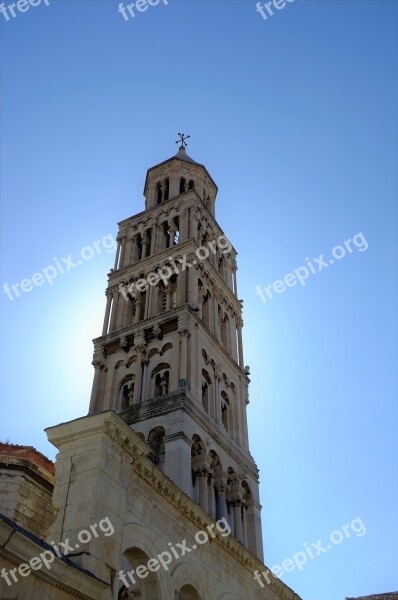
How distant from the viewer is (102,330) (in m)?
36.1

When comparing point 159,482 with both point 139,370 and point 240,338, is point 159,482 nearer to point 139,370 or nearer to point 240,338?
point 139,370

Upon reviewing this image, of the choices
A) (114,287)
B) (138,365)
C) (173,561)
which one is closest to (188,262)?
(114,287)

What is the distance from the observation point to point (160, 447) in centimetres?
2877

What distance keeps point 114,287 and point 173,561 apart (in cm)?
2300

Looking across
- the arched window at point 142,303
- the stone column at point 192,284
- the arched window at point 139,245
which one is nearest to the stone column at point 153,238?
the arched window at point 139,245

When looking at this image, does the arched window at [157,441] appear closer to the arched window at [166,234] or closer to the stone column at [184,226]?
the stone column at [184,226]

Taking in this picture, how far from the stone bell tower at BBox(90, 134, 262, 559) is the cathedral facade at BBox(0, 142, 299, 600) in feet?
0.26

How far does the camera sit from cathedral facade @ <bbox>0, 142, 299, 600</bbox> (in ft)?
49.3

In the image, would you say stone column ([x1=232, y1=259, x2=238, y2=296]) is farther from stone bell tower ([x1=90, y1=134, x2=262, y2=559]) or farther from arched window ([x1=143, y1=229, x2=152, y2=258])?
arched window ([x1=143, y1=229, x2=152, y2=258])

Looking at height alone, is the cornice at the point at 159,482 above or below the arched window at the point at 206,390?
below

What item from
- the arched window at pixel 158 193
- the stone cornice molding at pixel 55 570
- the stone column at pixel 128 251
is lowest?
the stone cornice molding at pixel 55 570

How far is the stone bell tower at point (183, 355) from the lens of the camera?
28.9m

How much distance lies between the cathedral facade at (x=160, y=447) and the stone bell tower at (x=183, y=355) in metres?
0.08

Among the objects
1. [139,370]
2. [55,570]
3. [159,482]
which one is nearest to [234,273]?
[139,370]
